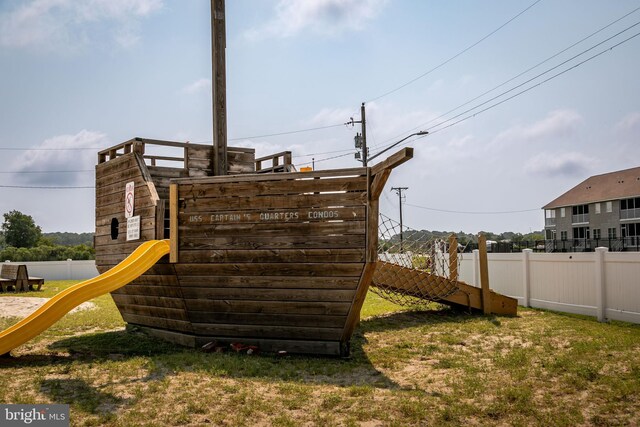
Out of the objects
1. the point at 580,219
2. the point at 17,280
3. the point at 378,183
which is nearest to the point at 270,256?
the point at 378,183

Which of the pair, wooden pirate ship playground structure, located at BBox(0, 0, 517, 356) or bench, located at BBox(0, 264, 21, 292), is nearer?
wooden pirate ship playground structure, located at BBox(0, 0, 517, 356)

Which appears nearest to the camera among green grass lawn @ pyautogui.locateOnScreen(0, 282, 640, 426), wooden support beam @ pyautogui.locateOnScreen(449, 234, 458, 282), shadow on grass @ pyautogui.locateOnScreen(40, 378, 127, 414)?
green grass lawn @ pyautogui.locateOnScreen(0, 282, 640, 426)

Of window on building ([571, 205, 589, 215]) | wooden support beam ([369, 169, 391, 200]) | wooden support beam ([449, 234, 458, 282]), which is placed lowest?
wooden support beam ([449, 234, 458, 282])

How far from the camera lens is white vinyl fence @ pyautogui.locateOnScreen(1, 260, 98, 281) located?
3284 centimetres

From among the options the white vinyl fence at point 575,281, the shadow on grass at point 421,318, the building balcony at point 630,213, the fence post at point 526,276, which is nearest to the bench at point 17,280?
the shadow on grass at point 421,318

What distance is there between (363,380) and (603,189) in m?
54.9

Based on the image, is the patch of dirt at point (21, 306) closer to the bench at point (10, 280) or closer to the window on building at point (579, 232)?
the bench at point (10, 280)

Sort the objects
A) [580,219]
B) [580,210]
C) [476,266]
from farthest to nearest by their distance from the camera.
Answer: [580,210] → [580,219] → [476,266]

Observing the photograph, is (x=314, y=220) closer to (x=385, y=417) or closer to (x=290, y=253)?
(x=290, y=253)

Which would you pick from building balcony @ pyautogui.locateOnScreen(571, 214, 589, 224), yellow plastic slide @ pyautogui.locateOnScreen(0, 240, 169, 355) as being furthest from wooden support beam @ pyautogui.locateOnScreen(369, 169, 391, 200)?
building balcony @ pyautogui.locateOnScreen(571, 214, 589, 224)

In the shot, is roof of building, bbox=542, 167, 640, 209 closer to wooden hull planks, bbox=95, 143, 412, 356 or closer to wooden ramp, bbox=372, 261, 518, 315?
wooden ramp, bbox=372, 261, 518, 315

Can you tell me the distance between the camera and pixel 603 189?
54938mm

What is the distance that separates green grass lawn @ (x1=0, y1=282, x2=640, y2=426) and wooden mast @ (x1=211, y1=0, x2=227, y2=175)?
13.4ft

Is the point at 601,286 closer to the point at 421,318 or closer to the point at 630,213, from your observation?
the point at 421,318
